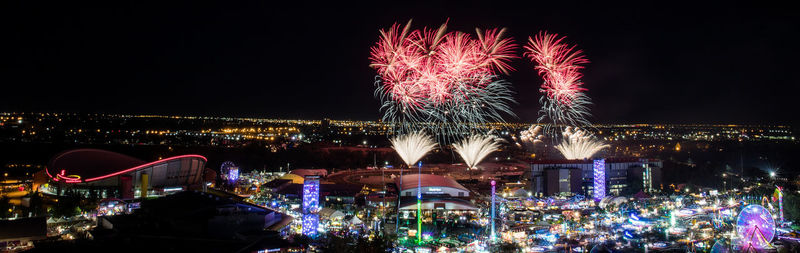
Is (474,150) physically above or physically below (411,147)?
below

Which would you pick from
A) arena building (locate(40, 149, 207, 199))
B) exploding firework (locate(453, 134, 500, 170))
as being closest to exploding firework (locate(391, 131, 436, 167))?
exploding firework (locate(453, 134, 500, 170))

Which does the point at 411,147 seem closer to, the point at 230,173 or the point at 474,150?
the point at 474,150

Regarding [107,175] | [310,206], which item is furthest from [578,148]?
[107,175]

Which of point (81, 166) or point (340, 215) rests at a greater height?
point (81, 166)

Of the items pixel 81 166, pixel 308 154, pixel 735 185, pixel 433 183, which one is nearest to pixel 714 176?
pixel 735 185

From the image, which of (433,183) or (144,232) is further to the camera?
(433,183)

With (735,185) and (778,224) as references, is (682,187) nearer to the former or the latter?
(735,185)

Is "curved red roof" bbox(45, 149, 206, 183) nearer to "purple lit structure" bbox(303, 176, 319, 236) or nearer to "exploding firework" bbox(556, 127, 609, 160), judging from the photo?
"purple lit structure" bbox(303, 176, 319, 236)
